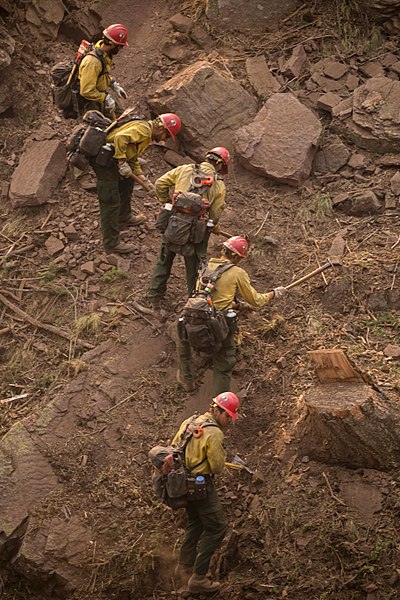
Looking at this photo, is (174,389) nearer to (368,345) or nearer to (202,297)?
(202,297)

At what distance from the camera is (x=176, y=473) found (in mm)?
8648

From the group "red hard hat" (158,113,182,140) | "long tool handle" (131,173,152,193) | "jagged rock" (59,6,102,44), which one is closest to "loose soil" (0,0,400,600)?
"long tool handle" (131,173,152,193)

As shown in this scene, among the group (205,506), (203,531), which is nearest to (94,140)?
(205,506)

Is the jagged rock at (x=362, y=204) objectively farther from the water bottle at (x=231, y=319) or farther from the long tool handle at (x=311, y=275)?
the water bottle at (x=231, y=319)

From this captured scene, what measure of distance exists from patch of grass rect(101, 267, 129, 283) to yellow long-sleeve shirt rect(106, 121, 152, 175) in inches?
52.0

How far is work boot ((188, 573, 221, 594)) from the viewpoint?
904 cm

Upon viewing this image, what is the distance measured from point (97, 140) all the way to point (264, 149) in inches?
99.9

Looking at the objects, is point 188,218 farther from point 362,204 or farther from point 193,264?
point 362,204

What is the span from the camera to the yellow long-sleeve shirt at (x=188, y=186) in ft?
34.8

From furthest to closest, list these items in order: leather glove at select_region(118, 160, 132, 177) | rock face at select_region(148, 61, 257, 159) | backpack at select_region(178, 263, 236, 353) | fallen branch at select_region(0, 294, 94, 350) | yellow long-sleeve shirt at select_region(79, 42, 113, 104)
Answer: rock face at select_region(148, 61, 257, 159), yellow long-sleeve shirt at select_region(79, 42, 113, 104), leather glove at select_region(118, 160, 132, 177), fallen branch at select_region(0, 294, 94, 350), backpack at select_region(178, 263, 236, 353)

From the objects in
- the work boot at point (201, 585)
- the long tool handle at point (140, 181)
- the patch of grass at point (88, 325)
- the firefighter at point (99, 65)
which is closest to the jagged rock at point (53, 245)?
the patch of grass at point (88, 325)

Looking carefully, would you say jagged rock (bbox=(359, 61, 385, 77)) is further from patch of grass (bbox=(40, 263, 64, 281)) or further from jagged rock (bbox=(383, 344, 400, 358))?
patch of grass (bbox=(40, 263, 64, 281))

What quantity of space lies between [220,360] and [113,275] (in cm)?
207

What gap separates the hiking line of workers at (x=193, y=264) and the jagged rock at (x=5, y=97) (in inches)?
73.1
